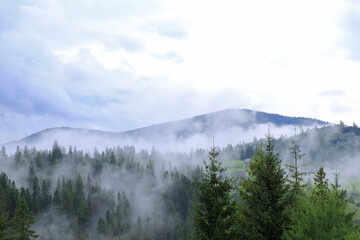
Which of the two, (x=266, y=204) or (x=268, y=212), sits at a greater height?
(x=266, y=204)

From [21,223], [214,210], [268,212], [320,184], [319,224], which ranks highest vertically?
[268,212]

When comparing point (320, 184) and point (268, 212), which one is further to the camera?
point (320, 184)

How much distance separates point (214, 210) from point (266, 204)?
5.36 metres

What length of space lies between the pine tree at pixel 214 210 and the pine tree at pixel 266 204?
2.04 m

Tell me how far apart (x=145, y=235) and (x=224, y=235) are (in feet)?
546

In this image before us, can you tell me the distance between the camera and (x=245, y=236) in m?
27.2

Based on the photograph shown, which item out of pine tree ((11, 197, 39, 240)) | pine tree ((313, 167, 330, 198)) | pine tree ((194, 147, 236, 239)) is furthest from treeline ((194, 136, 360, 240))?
pine tree ((11, 197, 39, 240))

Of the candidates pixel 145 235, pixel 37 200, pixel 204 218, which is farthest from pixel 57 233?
pixel 204 218

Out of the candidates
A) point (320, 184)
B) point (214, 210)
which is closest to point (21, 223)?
point (214, 210)

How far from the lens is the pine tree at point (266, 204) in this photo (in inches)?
1048

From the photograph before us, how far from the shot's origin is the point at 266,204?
26969mm

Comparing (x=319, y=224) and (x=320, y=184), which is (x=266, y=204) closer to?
(x=319, y=224)

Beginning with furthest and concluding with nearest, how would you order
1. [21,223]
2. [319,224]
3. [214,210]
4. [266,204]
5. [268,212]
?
[21,223], [214,210], [266,204], [268,212], [319,224]

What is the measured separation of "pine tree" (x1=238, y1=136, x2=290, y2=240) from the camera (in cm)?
2661
